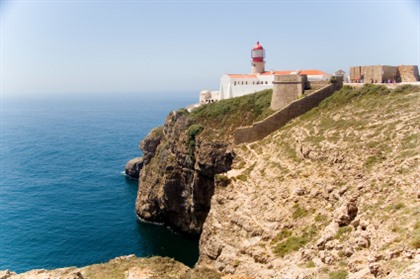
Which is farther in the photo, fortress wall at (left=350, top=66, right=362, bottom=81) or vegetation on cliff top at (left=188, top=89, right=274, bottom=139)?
fortress wall at (left=350, top=66, right=362, bottom=81)

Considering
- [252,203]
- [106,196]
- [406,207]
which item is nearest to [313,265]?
[406,207]

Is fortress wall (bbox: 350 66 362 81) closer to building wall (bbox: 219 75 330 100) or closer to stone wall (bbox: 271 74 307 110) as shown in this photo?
stone wall (bbox: 271 74 307 110)

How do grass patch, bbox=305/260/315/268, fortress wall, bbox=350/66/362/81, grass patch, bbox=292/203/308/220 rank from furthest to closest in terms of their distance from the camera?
fortress wall, bbox=350/66/362/81 < grass patch, bbox=292/203/308/220 < grass patch, bbox=305/260/315/268

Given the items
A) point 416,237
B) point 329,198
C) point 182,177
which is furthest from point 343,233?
point 182,177

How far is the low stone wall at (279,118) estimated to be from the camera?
39.7m

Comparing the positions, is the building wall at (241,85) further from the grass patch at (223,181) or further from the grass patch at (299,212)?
the grass patch at (299,212)

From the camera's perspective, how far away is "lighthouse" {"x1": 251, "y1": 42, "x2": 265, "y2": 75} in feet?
199

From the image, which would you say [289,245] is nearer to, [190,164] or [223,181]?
[223,181]

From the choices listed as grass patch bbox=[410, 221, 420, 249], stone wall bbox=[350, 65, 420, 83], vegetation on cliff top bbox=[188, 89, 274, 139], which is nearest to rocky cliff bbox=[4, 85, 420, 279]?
grass patch bbox=[410, 221, 420, 249]

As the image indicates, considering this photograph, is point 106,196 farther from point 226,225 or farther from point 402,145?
point 402,145

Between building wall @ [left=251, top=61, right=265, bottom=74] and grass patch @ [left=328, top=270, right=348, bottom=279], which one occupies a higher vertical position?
building wall @ [left=251, top=61, right=265, bottom=74]

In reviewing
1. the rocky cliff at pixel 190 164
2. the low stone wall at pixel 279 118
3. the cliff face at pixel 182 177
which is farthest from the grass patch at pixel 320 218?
the rocky cliff at pixel 190 164

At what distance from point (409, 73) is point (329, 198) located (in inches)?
1130

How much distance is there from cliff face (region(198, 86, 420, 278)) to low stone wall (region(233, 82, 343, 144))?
1482 millimetres
